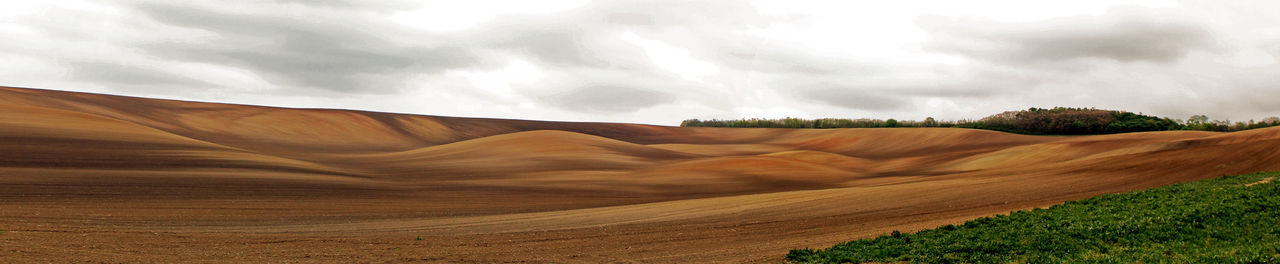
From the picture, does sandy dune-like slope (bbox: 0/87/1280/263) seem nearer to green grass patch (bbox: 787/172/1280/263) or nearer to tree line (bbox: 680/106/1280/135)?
green grass patch (bbox: 787/172/1280/263)

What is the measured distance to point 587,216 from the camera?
28.1 metres

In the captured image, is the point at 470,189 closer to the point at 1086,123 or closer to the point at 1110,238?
the point at 1110,238

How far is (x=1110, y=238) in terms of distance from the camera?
16.4 meters

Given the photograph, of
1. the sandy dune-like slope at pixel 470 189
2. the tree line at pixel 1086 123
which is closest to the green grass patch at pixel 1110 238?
the sandy dune-like slope at pixel 470 189

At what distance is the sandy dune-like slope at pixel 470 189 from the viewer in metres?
19.7

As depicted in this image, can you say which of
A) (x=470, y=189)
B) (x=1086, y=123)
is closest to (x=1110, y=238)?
(x=470, y=189)

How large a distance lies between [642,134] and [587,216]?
73.9m

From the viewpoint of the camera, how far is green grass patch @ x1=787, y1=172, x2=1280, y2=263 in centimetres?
1451

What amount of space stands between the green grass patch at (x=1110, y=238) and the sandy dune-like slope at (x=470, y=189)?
2292 millimetres

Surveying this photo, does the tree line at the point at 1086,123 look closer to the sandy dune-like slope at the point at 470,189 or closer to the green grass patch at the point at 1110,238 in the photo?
the sandy dune-like slope at the point at 470,189

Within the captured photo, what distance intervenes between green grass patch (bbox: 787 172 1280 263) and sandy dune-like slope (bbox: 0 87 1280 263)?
2292 mm

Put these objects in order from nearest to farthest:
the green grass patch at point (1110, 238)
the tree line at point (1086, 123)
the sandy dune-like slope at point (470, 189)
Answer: the green grass patch at point (1110, 238) → the sandy dune-like slope at point (470, 189) → the tree line at point (1086, 123)

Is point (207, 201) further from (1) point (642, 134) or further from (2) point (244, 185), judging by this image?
(1) point (642, 134)

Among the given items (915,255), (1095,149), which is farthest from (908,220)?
(1095,149)
